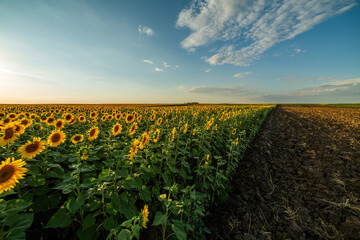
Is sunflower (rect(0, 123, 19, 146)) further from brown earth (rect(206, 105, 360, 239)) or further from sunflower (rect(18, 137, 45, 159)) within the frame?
brown earth (rect(206, 105, 360, 239))

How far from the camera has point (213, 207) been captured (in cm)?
336

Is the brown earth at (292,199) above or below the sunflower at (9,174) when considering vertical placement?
below

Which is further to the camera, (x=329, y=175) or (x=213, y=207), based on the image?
(x=329, y=175)

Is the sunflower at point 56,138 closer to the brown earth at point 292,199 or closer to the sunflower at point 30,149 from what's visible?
the sunflower at point 30,149

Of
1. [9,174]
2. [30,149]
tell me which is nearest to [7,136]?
[30,149]

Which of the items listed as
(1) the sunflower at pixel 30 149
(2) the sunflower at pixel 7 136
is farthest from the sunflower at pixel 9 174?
(2) the sunflower at pixel 7 136

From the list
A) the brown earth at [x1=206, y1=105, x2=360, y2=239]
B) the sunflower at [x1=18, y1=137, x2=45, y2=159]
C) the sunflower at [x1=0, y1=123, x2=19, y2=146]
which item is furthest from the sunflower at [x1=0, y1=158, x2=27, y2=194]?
the brown earth at [x1=206, y1=105, x2=360, y2=239]

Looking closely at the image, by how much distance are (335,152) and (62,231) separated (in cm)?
932

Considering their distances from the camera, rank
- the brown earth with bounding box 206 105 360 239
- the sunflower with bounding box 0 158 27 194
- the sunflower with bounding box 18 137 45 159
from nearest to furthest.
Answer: the sunflower with bounding box 0 158 27 194, the sunflower with bounding box 18 137 45 159, the brown earth with bounding box 206 105 360 239

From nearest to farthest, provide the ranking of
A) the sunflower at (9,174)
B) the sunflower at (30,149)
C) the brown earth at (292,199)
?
the sunflower at (9,174), the sunflower at (30,149), the brown earth at (292,199)

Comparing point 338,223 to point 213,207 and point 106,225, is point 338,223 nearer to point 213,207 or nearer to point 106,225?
point 213,207

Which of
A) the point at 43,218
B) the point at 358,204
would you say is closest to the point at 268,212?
the point at 358,204

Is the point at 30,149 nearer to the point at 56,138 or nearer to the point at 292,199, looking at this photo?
the point at 56,138

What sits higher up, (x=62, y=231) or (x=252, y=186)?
(x=62, y=231)
